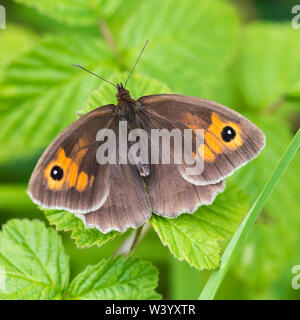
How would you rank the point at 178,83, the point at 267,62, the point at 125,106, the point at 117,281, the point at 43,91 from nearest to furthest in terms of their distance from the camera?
the point at 117,281 → the point at 125,106 → the point at 43,91 → the point at 178,83 → the point at 267,62

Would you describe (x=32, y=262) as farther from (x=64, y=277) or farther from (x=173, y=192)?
(x=173, y=192)

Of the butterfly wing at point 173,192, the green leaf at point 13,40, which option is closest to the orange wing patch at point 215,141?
the butterfly wing at point 173,192

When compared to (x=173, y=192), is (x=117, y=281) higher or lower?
lower

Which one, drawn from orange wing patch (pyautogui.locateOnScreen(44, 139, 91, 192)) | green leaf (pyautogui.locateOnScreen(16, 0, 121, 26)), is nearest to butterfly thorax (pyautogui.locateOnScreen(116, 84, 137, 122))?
orange wing patch (pyautogui.locateOnScreen(44, 139, 91, 192))

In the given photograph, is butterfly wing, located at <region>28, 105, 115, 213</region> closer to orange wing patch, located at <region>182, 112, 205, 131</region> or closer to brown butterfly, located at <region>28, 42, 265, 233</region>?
brown butterfly, located at <region>28, 42, 265, 233</region>

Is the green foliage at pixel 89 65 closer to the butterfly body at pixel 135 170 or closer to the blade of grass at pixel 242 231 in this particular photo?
the butterfly body at pixel 135 170

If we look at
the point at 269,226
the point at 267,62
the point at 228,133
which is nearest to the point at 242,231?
the point at 228,133
